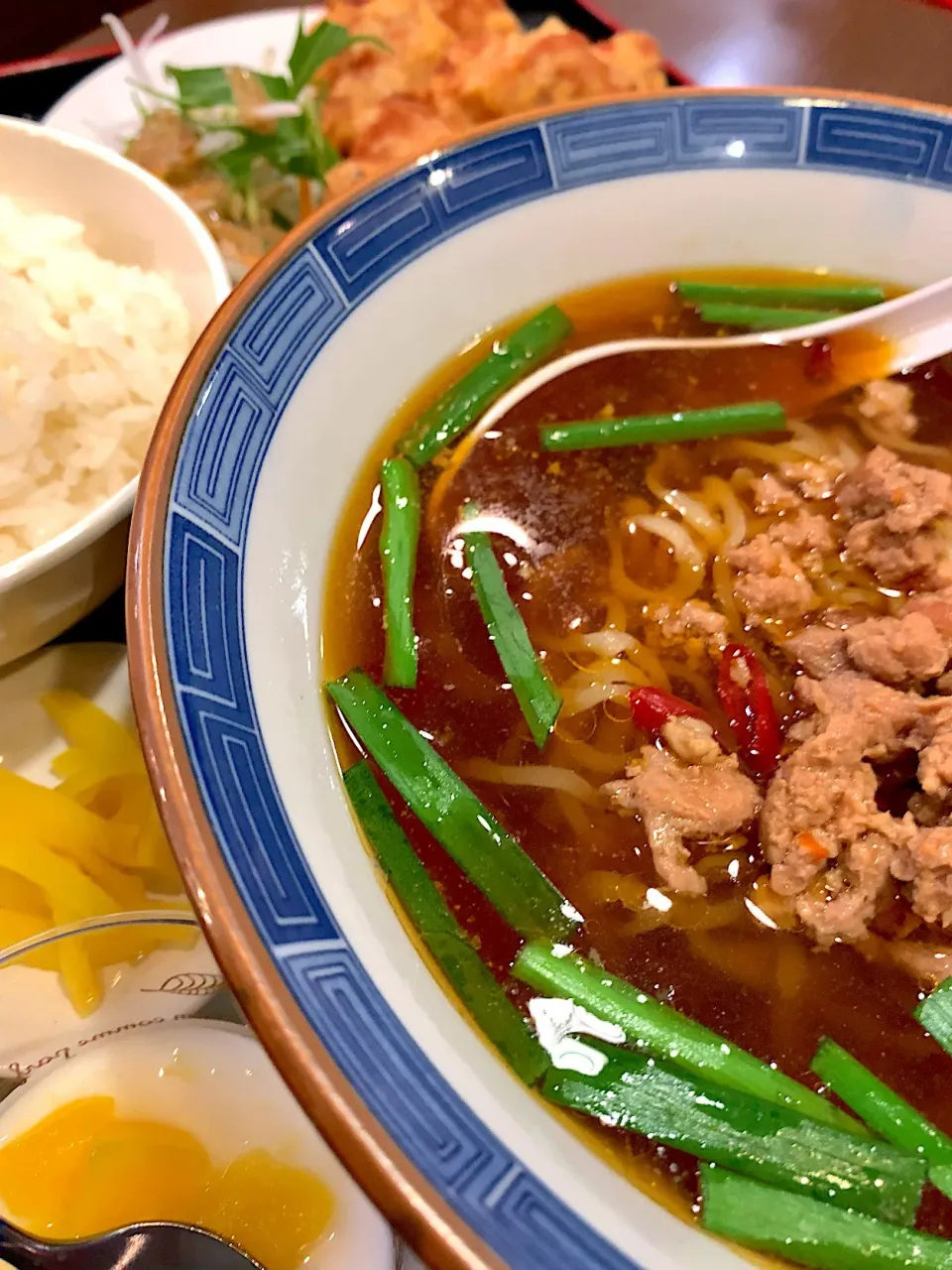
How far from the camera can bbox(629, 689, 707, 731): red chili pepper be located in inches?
64.0

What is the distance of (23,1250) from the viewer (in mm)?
1328

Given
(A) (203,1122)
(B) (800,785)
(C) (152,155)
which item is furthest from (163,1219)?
(C) (152,155)

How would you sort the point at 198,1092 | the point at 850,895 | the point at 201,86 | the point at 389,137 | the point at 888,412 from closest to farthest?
the point at 850,895 → the point at 198,1092 → the point at 888,412 → the point at 389,137 → the point at 201,86

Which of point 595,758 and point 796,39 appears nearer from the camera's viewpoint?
point 595,758

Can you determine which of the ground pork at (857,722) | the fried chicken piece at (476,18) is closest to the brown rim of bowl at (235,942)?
the ground pork at (857,722)

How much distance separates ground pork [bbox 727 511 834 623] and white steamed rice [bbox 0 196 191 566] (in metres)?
1.14

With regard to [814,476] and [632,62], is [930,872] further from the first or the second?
[632,62]

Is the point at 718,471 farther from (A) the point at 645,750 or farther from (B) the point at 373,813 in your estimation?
(B) the point at 373,813

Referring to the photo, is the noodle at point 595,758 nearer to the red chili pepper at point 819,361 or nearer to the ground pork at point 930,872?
the ground pork at point 930,872

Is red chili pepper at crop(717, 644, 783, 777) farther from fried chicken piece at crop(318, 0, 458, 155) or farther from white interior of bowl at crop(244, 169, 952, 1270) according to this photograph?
fried chicken piece at crop(318, 0, 458, 155)

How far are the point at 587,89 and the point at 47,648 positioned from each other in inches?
73.5

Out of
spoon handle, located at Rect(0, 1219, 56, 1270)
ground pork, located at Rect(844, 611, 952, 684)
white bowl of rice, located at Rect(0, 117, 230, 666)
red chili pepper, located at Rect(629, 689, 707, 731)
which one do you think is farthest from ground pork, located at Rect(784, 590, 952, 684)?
spoon handle, located at Rect(0, 1219, 56, 1270)

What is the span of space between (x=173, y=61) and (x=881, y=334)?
7.13ft

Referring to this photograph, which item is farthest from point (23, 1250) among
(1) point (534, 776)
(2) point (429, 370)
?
(2) point (429, 370)
